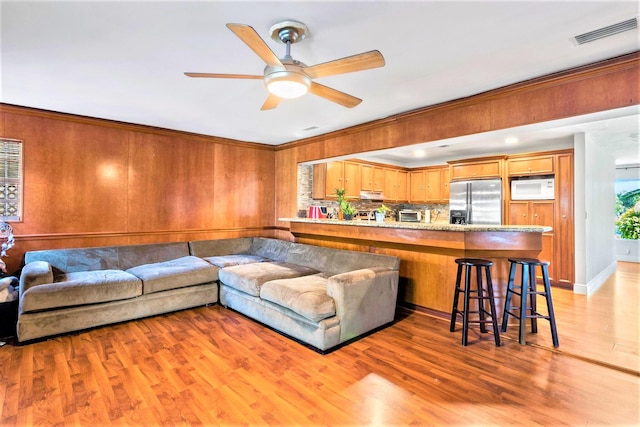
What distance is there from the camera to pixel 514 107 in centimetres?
307

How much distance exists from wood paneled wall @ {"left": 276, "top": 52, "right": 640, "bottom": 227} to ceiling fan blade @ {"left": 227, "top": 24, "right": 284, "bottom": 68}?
2.23 m

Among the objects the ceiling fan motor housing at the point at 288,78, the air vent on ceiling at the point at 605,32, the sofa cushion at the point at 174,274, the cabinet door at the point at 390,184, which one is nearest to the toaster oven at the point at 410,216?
the cabinet door at the point at 390,184

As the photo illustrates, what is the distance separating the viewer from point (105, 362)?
268cm

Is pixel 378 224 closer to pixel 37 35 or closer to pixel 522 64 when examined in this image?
pixel 522 64

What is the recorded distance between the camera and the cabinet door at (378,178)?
6.95 m

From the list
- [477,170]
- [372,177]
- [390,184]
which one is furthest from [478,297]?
[390,184]

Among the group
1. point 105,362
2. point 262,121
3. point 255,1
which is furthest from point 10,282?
point 255,1

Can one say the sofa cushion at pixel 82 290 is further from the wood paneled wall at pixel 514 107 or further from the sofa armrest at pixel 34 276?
the wood paneled wall at pixel 514 107

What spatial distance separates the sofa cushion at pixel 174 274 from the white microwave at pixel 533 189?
5344mm

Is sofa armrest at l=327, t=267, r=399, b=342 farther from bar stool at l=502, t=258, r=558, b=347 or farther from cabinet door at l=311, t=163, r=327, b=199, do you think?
cabinet door at l=311, t=163, r=327, b=199

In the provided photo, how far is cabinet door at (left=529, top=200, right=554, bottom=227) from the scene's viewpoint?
546 centimetres

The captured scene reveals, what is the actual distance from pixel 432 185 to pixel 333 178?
2.74 metres

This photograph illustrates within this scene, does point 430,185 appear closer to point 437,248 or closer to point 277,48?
point 437,248

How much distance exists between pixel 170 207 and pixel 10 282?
81.3 inches
